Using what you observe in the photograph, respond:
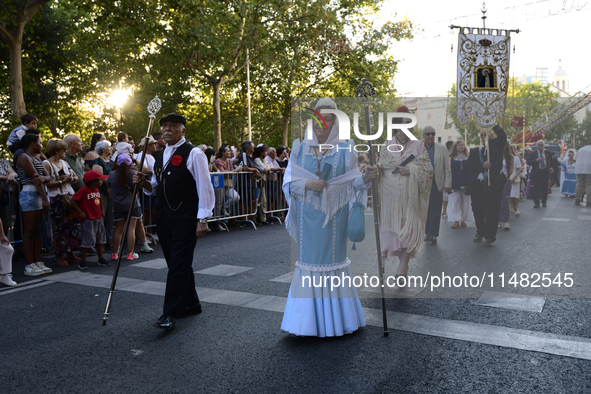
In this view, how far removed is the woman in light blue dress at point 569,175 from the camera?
20516mm

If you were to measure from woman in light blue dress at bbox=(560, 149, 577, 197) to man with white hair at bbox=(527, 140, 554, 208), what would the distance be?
12.4 feet

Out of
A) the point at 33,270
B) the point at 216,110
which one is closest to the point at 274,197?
the point at 33,270

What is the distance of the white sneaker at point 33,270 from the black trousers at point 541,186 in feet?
46.4

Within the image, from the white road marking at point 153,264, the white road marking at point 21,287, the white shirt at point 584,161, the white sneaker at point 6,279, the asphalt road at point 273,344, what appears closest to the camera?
the asphalt road at point 273,344

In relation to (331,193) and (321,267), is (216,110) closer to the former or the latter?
(331,193)

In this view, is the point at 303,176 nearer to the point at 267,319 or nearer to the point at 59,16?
the point at 267,319

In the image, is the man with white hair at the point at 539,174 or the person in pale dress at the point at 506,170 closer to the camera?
the person in pale dress at the point at 506,170

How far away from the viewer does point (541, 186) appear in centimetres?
1645

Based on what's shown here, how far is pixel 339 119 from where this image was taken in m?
4.48

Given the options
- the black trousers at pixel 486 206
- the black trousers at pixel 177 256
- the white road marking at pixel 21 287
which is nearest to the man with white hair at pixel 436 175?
the black trousers at pixel 486 206

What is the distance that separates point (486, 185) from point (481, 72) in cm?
235

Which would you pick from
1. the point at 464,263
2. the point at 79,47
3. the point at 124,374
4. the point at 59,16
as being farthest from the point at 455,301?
the point at 59,16

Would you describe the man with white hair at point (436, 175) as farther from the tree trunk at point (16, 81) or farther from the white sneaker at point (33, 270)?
the tree trunk at point (16, 81)

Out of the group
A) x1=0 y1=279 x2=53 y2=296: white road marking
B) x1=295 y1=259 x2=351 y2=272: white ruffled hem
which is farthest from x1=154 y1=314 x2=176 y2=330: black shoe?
x1=0 y1=279 x2=53 y2=296: white road marking
